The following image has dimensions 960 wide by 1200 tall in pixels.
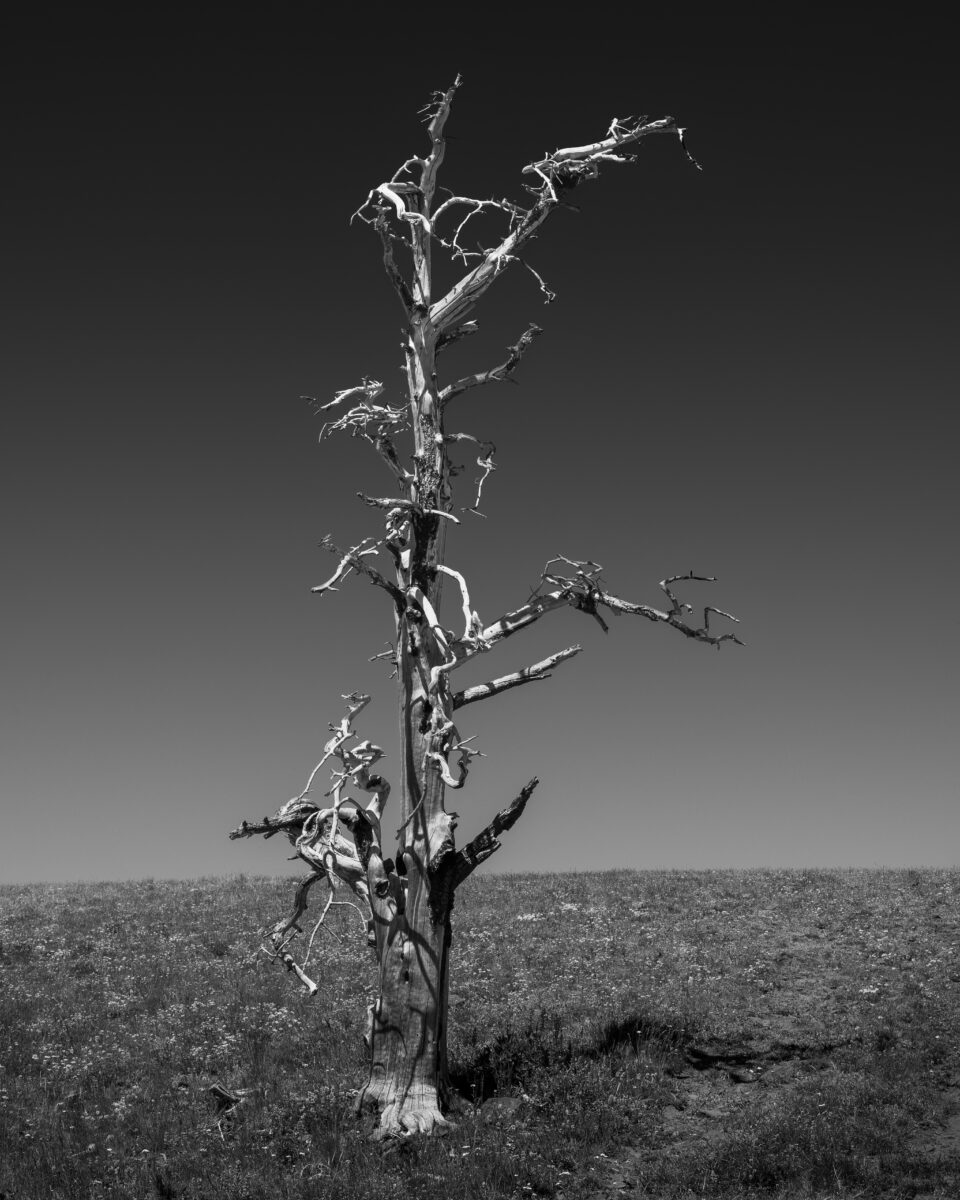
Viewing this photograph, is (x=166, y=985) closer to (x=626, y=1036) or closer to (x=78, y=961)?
(x=78, y=961)

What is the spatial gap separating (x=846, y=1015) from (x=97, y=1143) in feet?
34.7

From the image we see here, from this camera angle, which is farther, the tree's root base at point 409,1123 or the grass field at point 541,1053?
the tree's root base at point 409,1123

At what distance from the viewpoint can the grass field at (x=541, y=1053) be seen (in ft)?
44.0

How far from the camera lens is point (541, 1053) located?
650 inches

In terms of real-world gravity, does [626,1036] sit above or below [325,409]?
below

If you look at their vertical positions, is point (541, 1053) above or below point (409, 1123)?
above

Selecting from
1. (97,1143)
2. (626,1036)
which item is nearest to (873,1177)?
(626,1036)

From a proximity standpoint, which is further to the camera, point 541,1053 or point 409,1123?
point 541,1053

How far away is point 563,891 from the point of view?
2934 centimetres

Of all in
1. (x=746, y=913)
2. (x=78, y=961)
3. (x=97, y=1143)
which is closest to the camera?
(x=97, y=1143)

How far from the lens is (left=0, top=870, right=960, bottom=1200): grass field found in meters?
13.4

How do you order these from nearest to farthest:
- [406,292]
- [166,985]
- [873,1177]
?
[873,1177], [406,292], [166,985]

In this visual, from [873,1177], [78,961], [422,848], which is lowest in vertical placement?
[873,1177]

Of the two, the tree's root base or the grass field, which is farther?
the tree's root base
